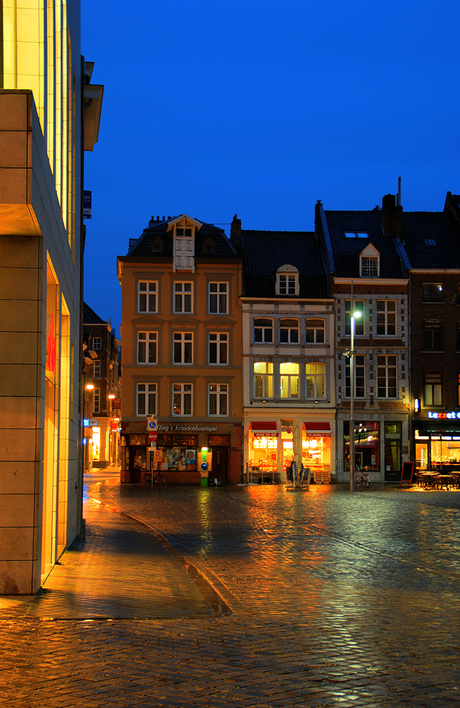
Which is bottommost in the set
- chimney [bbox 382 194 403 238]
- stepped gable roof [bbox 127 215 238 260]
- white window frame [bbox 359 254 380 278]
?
white window frame [bbox 359 254 380 278]

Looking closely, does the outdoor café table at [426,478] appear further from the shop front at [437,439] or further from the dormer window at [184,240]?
the dormer window at [184,240]

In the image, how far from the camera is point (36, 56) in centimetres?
1013

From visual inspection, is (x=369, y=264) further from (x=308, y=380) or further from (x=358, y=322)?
(x=308, y=380)

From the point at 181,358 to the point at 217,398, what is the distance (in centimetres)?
330

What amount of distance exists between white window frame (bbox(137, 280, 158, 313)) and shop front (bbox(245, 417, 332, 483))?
30.3 feet

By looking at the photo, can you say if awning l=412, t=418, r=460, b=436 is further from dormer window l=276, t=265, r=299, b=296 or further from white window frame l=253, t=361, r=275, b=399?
dormer window l=276, t=265, r=299, b=296

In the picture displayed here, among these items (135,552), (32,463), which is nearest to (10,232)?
(32,463)

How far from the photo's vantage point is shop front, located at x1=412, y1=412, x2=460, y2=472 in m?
50.3

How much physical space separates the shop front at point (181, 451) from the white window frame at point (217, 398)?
0.87m

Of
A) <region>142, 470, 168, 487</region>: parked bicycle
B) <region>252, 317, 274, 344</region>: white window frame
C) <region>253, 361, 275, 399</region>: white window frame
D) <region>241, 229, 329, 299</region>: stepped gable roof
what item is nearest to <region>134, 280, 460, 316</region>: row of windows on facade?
<region>241, 229, 329, 299</region>: stepped gable roof

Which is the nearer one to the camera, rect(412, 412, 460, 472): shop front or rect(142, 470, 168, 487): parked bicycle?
rect(142, 470, 168, 487): parked bicycle

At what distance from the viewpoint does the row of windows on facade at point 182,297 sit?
50500 mm

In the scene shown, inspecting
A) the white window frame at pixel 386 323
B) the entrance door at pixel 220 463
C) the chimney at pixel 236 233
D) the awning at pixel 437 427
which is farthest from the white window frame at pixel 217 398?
the awning at pixel 437 427

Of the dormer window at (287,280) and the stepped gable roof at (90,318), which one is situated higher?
the stepped gable roof at (90,318)
